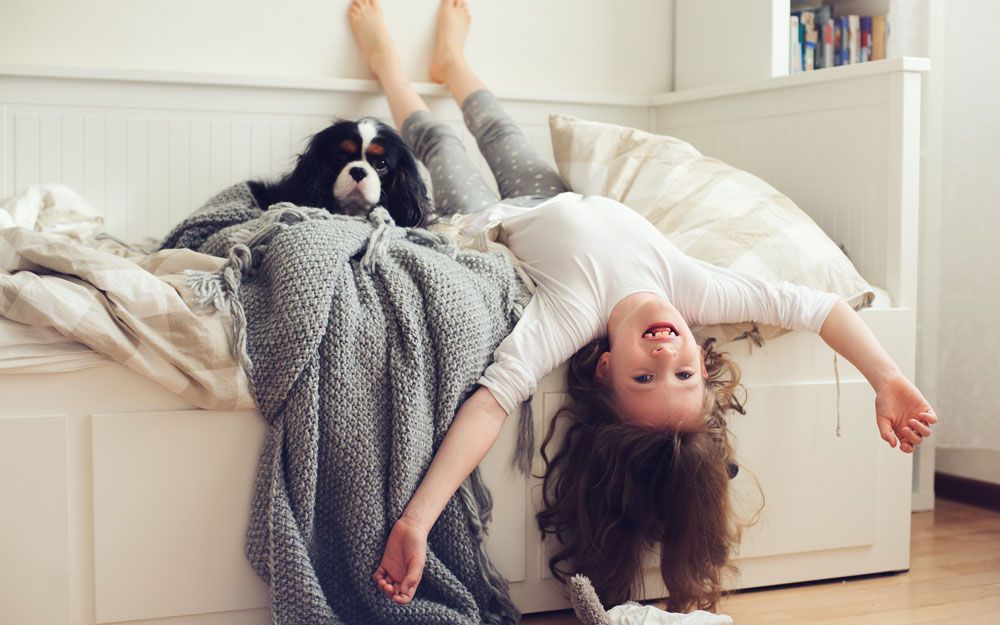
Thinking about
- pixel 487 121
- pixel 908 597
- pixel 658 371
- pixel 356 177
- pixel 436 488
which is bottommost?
pixel 908 597

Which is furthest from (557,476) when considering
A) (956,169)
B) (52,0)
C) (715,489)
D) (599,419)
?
(52,0)

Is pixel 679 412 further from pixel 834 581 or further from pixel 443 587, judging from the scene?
pixel 834 581

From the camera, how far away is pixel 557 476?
1360mm

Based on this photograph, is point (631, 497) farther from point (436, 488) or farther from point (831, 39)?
point (831, 39)

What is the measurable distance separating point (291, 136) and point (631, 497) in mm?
1137

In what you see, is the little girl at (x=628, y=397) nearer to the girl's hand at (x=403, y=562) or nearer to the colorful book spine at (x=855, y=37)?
the girl's hand at (x=403, y=562)

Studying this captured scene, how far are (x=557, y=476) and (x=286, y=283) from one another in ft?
1.48

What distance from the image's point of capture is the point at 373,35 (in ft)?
6.82

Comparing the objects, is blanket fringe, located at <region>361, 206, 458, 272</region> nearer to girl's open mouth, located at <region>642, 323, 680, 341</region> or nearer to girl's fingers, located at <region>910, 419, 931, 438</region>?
girl's open mouth, located at <region>642, 323, 680, 341</region>

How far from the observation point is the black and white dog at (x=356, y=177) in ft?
5.13

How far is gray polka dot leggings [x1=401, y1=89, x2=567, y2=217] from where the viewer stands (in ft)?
6.16

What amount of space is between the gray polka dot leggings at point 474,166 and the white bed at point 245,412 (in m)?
0.18

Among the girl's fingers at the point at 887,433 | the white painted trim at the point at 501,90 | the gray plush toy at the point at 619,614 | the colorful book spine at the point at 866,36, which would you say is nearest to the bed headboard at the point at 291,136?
the white painted trim at the point at 501,90

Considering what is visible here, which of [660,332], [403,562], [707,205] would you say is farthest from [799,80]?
[403,562]
